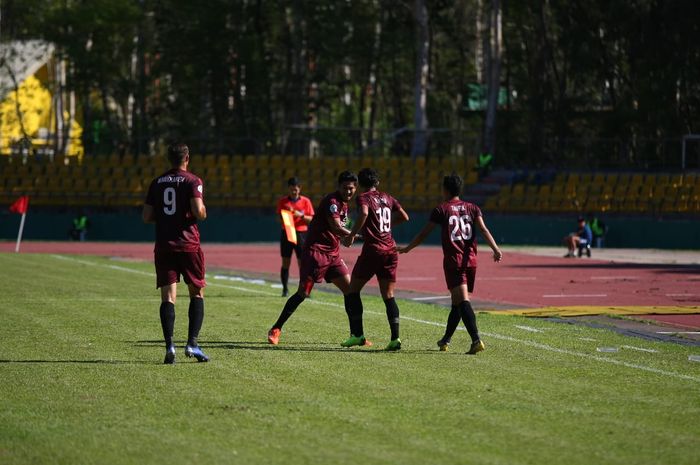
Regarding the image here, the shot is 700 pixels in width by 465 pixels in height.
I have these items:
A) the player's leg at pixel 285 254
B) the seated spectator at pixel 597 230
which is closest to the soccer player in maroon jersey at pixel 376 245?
the player's leg at pixel 285 254

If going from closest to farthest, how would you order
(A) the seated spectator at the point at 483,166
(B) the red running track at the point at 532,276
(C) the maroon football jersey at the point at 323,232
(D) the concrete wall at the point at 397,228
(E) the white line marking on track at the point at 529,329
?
(C) the maroon football jersey at the point at 323,232, (E) the white line marking on track at the point at 529,329, (B) the red running track at the point at 532,276, (D) the concrete wall at the point at 397,228, (A) the seated spectator at the point at 483,166

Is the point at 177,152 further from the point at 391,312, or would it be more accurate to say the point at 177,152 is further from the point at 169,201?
the point at 391,312

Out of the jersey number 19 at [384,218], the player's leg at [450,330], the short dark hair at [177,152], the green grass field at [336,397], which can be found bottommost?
the green grass field at [336,397]

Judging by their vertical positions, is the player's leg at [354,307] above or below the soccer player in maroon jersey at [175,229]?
below

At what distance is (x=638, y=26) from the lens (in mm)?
55031

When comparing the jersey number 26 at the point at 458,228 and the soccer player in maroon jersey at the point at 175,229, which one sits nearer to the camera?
the soccer player in maroon jersey at the point at 175,229

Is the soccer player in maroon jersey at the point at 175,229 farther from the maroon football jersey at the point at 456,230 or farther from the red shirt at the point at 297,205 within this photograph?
the red shirt at the point at 297,205

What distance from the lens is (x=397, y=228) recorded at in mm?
46781

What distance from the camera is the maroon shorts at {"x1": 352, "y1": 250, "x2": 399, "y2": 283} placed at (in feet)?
44.8

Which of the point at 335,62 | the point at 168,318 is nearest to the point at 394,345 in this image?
the point at 168,318

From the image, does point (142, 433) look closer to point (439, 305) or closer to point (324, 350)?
point (324, 350)

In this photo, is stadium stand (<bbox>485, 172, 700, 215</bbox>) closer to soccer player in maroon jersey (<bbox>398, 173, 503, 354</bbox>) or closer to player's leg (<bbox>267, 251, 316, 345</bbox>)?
player's leg (<bbox>267, 251, 316, 345</bbox>)

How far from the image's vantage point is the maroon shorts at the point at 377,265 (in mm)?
13648

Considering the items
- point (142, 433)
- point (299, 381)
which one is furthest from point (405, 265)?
point (142, 433)
